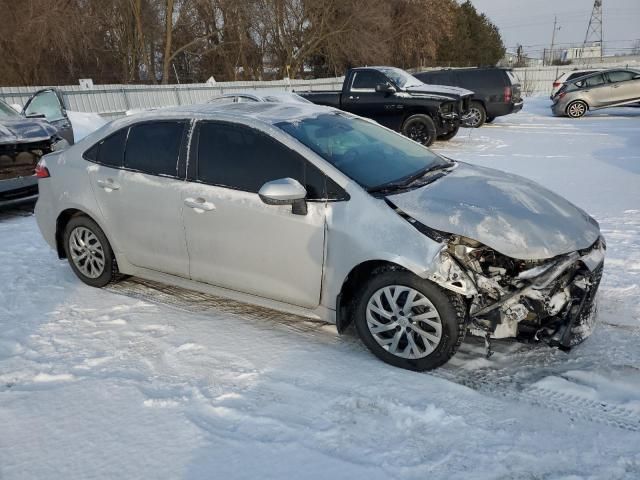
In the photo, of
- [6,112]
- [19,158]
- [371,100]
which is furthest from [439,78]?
[19,158]

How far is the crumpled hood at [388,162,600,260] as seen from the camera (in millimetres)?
3076

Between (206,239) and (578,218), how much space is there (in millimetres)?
2623

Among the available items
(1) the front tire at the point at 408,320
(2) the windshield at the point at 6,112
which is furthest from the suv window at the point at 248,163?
(2) the windshield at the point at 6,112

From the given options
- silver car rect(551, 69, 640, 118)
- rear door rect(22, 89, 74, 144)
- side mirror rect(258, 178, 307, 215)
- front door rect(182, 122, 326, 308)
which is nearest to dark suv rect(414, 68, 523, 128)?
silver car rect(551, 69, 640, 118)

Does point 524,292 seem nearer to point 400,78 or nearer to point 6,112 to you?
point 6,112

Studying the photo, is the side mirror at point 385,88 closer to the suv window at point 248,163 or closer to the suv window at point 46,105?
the suv window at point 46,105

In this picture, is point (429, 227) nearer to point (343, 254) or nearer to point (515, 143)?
point (343, 254)

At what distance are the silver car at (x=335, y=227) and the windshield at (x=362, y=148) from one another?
2 cm

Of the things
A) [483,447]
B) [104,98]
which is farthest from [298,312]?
[104,98]

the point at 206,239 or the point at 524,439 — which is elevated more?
the point at 206,239

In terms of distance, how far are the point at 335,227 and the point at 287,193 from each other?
→ 1.23ft

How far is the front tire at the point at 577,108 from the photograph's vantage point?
17625mm

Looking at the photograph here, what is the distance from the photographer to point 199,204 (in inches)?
151

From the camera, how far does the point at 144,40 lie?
94.0 ft
